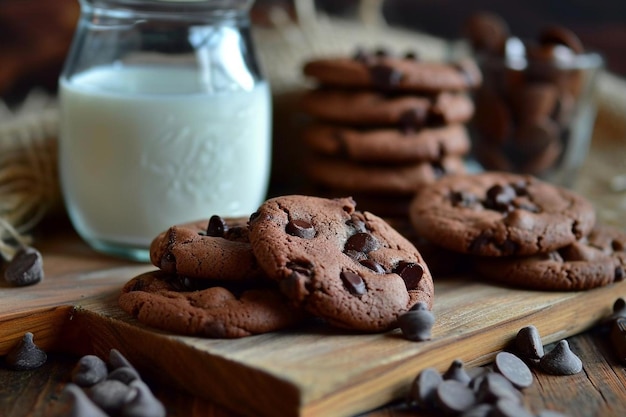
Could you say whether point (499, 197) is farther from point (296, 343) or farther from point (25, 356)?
point (25, 356)

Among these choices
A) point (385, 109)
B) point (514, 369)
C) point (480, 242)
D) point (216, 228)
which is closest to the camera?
point (514, 369)

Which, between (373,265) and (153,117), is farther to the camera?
(153,117)

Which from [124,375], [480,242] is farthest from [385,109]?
[124,375]

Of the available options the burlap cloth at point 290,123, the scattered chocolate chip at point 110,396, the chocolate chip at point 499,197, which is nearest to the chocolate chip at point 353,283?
the scattered chocolate chip at point 110,396

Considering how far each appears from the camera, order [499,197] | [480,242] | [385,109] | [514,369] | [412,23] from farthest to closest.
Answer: [412,23], [385,109], [499,197], [480,242], [514,369]

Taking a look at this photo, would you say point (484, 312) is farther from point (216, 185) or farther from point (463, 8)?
point (463, 8)

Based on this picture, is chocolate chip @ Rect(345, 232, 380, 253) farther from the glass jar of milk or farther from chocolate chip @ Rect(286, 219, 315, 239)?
the glass jar of milk
